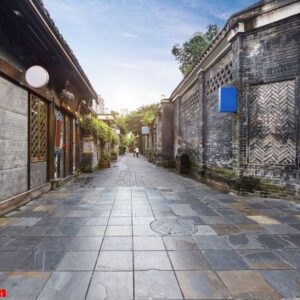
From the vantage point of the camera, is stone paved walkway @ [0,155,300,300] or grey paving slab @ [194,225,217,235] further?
grey paving slab @ [194,225,217,235]

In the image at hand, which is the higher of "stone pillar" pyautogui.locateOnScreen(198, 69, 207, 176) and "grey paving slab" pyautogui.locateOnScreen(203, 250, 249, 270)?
"stone pillar" pyautogui.locateOnScreen(198, 69, 207, 176)

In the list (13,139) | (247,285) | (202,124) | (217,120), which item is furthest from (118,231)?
(202,124)

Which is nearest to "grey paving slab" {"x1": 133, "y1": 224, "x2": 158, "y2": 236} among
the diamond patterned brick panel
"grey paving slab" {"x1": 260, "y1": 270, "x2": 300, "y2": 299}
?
"grey paving slab" {"x1": 260, "y1": 270, "x2": 300, "y2": 299}

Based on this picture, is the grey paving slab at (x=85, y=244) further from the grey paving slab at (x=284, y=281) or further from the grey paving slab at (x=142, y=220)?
the grey paving slab at (x=284, y=281)

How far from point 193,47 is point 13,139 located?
61.7 ft

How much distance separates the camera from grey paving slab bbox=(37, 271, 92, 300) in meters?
2.33

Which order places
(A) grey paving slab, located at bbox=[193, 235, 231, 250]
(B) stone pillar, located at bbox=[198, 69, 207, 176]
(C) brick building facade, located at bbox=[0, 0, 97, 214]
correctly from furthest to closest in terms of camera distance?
(B) stone pillar, located at bbox=[198, 69, 207, 176] → (C) brick building facade, located at bbox=[0, 0, 97, 214] → (A) grey paving slab, located at bbox=[193, 235, 231, 250]

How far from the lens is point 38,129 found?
7.17 m

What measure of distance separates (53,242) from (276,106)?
6.58 m

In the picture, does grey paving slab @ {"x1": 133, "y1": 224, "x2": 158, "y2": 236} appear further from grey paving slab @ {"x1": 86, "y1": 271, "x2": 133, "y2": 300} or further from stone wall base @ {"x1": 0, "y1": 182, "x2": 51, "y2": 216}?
stone wall base @ {"x1": 0, "y1": 182, "x2": 51, "y2": 216}

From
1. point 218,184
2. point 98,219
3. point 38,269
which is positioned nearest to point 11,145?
point 98,219

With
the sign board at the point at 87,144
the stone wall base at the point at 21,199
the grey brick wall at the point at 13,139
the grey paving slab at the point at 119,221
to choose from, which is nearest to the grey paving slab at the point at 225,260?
the grey paving slab at the point at 119,221

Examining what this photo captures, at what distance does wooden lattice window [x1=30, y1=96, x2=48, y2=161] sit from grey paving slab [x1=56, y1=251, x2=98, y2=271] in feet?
13.9

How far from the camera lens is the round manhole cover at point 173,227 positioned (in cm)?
414
